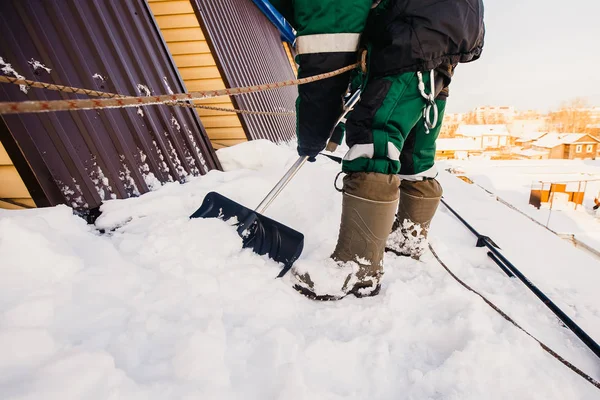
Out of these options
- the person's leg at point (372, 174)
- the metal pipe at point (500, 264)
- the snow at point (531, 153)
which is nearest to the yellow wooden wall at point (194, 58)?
the person's leg at point (372, 174)

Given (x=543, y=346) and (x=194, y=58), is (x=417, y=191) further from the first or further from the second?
(x=194, y=58)

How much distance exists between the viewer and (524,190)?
689 inches

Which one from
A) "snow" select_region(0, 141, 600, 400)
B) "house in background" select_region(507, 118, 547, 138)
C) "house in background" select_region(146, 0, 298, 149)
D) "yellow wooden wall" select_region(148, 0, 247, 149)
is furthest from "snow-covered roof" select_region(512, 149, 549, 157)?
"snow" select_region(0, 141, 600, 400)

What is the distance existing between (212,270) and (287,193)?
1.06m

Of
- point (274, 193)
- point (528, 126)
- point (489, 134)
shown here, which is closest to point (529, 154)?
point (489, 134)

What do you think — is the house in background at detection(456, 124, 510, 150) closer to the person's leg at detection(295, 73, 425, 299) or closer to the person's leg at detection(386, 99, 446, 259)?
the person's leg at detection(386, 99, 446, 259)

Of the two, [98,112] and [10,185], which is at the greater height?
[98,112]

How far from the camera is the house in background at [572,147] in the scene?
99.5 feet

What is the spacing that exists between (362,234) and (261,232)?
0.51 m

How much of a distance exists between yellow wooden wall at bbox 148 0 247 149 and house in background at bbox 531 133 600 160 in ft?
133

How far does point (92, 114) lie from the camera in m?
1.74

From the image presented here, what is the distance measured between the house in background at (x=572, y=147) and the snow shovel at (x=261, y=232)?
41688mm

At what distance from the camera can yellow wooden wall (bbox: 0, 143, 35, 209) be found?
4.63 ft

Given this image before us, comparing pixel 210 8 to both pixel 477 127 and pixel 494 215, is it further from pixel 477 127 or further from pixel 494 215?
pixel 477 127
